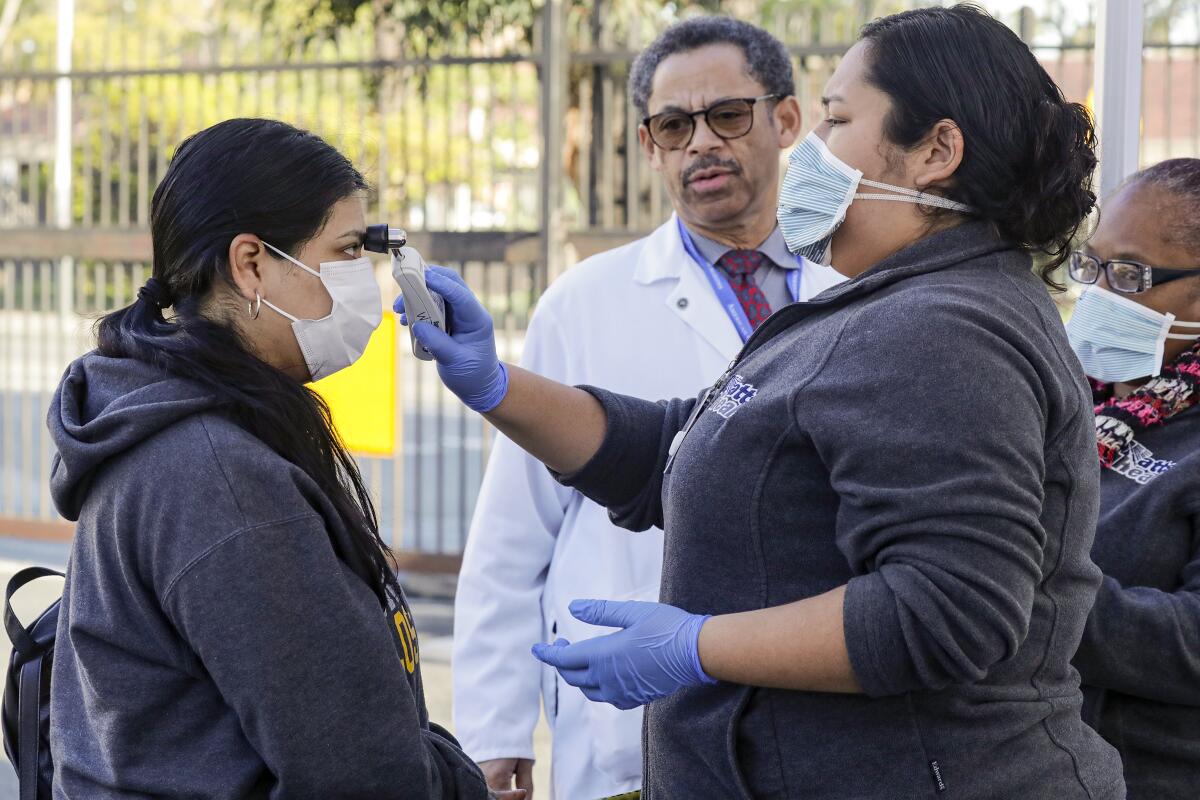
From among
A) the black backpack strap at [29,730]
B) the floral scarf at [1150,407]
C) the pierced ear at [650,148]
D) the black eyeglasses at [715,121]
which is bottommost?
the black backpack strap at [29,730]

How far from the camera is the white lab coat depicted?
108 inches

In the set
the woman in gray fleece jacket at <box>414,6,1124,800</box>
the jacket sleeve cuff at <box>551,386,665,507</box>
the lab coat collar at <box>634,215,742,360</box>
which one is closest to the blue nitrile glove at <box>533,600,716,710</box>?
the woman in gray fleece jacket at <box>414,6,1124,800</box>

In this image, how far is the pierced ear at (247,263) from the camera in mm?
1896

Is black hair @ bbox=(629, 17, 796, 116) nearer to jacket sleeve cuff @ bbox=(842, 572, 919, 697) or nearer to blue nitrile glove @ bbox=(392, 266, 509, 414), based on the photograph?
blue nitrile glove @ bbox=(392, 266, 509, 414)

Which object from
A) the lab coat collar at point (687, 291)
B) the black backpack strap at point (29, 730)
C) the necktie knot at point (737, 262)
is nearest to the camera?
the black backpack strap at point (29, 730)

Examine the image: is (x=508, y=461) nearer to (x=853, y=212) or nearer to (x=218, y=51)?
(x=853, y=212)

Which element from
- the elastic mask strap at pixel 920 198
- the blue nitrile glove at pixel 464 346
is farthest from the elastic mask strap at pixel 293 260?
the elastic mask strap at pixel 920 198

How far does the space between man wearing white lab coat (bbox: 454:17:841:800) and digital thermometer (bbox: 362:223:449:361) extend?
0.63 m

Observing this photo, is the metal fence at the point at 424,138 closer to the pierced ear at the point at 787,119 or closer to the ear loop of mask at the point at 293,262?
the pierced ear at the point at 787,119

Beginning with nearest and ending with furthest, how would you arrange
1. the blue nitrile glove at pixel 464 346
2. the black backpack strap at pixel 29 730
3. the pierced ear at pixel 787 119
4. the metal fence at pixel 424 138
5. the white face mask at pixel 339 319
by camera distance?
the black backpack strap at pixel 29 730, the white face mask at pixel 339 319, the blue nitrile glove at pixel 464 346, the pierced ear at pixel 787 119, the metal fence at pixel 424 138

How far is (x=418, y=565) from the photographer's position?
6.46 m

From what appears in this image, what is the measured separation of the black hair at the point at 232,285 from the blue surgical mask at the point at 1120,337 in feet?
4.17

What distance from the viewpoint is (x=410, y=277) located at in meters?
2.15

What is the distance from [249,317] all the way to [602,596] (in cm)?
106
